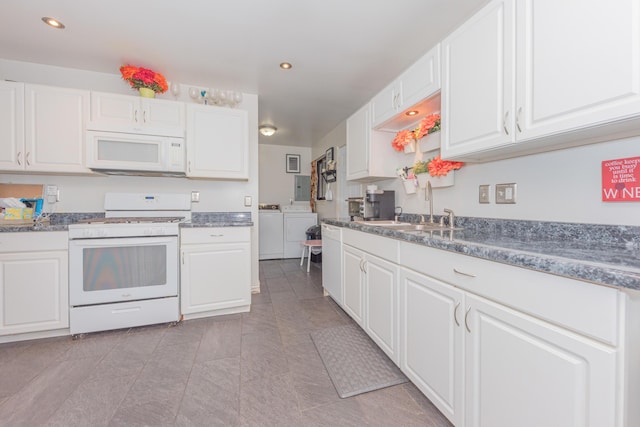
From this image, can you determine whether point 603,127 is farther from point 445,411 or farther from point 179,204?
point 179,204

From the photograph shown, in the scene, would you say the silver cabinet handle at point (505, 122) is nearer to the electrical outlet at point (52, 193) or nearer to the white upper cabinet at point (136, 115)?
the white upper cabinet at point (136, 115)

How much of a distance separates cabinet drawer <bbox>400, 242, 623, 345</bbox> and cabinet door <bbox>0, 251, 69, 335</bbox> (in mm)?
2684

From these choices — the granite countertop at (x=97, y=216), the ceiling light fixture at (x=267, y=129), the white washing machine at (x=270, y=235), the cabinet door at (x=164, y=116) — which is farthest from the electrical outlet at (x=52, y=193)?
the white washing machine at (x=270, y=235)

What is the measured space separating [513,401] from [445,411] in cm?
40

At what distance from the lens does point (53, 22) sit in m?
1.84

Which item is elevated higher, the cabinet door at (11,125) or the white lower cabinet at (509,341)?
the cabinet door at (11,125)

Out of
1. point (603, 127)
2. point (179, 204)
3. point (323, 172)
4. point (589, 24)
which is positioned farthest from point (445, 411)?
point (323, 172)

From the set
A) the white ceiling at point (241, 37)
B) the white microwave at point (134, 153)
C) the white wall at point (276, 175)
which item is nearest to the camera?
the white ceiling at point (241, 37)

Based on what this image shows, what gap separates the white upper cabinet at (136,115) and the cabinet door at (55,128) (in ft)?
0.34

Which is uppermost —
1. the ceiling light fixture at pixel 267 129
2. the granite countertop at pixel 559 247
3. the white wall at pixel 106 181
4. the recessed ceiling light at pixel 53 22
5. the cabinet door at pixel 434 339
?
the recessed ceiling light at pixel 53 22

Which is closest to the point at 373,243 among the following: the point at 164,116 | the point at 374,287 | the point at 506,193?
the point at 374,287

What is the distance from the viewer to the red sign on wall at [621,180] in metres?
1.01

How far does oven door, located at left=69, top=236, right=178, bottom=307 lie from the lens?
2.00 m

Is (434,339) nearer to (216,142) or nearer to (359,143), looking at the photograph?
(359,143)
